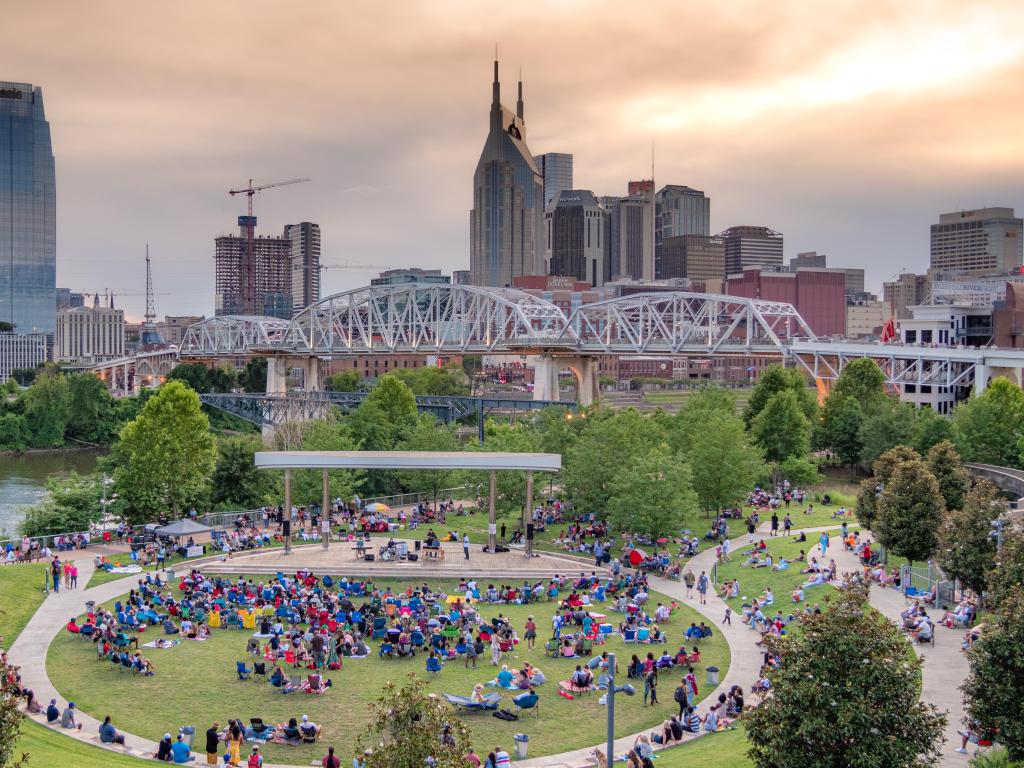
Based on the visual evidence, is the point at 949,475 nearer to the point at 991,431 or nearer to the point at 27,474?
the point at 991,431

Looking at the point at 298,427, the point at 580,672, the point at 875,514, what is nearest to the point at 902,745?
the point at 580,672

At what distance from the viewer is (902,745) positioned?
696 inches

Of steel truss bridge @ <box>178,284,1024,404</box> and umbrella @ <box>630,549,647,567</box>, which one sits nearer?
umbrella @ <box>630,549,647,567</box>

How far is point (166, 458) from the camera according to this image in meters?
58.1

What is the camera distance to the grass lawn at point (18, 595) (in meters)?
36.0

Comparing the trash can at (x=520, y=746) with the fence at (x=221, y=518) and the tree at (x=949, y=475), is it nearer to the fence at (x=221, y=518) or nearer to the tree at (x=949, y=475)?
the tree at (x=949, y=475)

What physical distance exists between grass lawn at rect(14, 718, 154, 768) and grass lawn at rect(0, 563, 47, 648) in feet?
31.3

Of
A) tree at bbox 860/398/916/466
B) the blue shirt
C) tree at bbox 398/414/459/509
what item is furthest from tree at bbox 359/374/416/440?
the blue shirt

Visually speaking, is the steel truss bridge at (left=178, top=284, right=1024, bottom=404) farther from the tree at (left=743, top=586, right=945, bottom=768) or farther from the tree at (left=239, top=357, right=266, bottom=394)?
the tree at (left=743, top=586, right=945, bottom=768)

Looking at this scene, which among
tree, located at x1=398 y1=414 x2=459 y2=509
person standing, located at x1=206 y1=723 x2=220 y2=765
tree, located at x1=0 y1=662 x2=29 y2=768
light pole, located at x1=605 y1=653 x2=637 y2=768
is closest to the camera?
tree, located at x1=0 y1=662 x2=29 y2=768

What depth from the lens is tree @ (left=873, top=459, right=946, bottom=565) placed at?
39688 millimetres

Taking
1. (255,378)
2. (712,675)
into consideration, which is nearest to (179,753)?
(712,675)

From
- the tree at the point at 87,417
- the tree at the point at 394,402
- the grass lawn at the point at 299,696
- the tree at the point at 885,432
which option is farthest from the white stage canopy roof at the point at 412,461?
the tree at the point at 87,417

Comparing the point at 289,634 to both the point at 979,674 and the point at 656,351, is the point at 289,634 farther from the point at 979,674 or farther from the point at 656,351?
the point at 656,351
